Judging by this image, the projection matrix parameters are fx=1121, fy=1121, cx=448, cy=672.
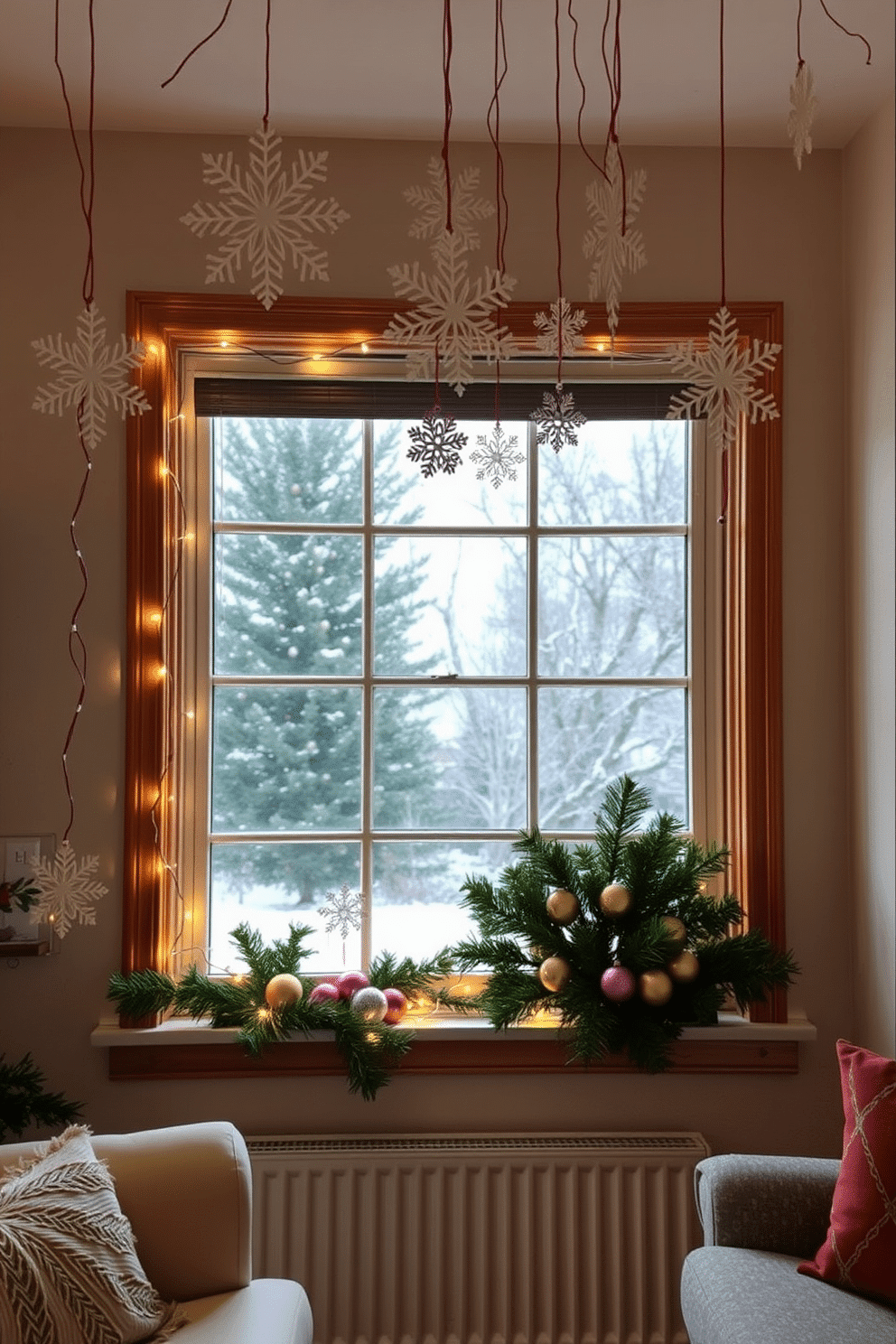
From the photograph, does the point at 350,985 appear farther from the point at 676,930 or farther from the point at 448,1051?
the point at 676,930

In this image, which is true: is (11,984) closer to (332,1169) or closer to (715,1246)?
(332,1169)

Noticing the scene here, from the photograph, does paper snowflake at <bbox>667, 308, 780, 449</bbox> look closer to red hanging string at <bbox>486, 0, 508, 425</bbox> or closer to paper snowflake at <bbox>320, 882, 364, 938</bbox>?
red hanging string at <bbox>486, 0, 508, 425</bbox>

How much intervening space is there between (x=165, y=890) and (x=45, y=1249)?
0.93 meters

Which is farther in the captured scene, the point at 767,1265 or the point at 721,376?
the point at 767,1265

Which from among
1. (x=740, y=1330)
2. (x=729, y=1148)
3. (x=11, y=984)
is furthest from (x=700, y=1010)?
(x=11, y=984)

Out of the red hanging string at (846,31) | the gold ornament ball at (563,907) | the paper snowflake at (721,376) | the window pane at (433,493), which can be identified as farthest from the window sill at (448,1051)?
the red hanging string at (846,31)

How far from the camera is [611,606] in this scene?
2.70 metres

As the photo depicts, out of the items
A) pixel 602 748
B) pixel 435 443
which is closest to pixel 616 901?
pixel 602 748

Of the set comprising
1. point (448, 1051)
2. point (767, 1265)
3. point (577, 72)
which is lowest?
point (767, 1265)

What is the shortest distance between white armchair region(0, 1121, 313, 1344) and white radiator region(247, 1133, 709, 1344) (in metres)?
0.41

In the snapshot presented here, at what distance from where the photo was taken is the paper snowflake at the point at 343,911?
257cm

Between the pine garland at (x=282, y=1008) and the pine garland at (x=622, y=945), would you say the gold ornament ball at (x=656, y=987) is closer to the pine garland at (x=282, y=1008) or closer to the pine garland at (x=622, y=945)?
the pine garland at (x=622, y=945)

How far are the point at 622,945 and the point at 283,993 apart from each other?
28.9 inches

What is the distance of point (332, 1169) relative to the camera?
238 centimetres
